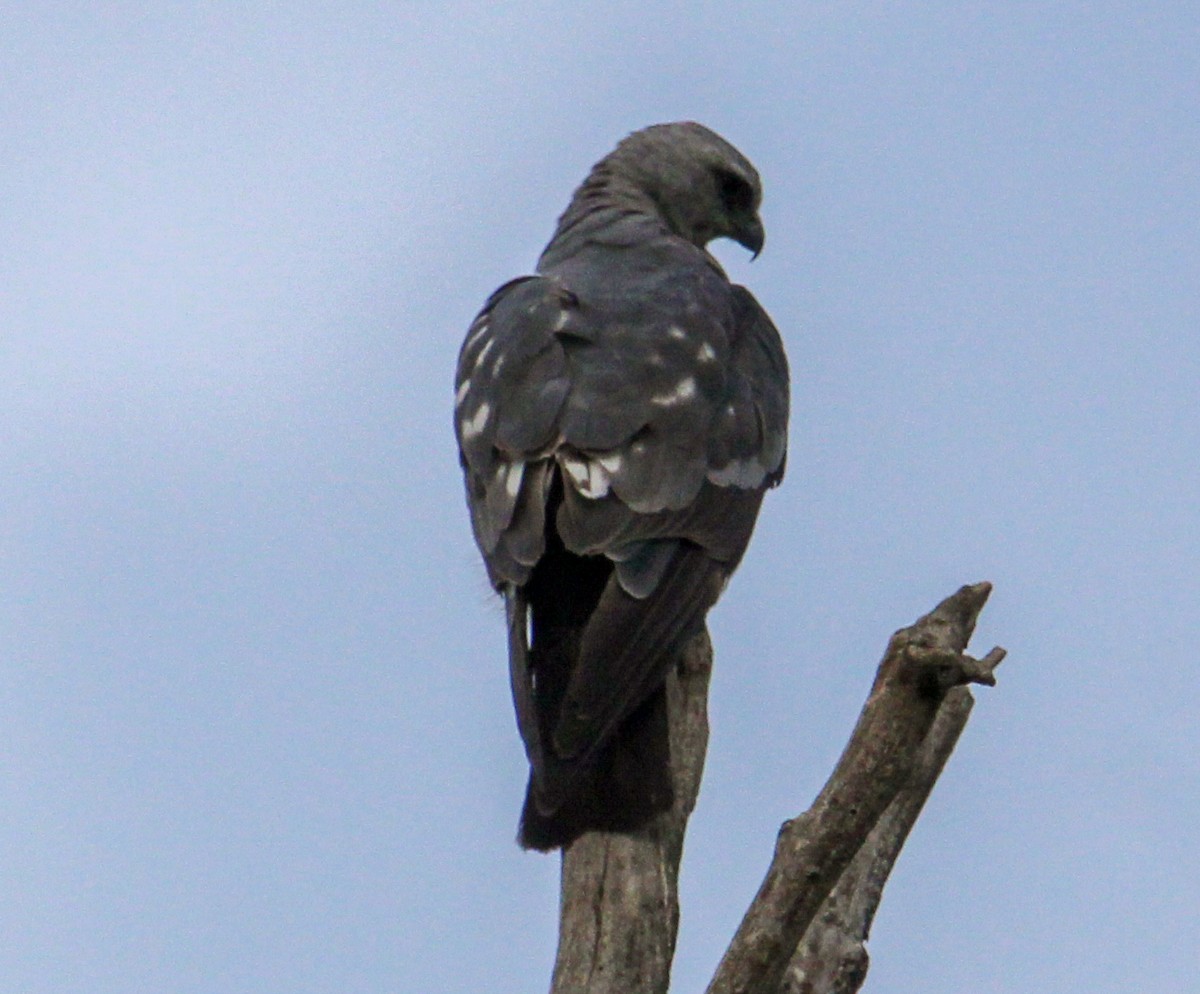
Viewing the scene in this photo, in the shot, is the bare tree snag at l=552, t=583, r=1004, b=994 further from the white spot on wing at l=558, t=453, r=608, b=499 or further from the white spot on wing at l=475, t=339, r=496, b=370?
the white spot on wing at l=475, t=339, r=496, b=370

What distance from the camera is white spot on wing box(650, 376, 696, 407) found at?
586cm

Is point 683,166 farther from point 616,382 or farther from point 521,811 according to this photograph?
point 521,811

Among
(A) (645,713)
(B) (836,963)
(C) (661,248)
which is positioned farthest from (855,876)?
(C) (661,248)

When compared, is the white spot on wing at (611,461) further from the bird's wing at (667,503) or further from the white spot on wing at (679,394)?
the white spot on wing at (679,394)

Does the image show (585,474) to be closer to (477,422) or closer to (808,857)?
(477,422)

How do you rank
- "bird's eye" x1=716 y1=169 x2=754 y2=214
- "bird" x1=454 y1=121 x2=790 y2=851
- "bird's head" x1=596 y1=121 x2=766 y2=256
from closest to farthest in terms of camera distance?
1. "bird" x1=454 y1=121 x2=790 y2=851
2. "bird's head" x1=596 y1=121 x2=766 y2=256
3. "bird's eye" x1=716 y1=169 x2=754 y2=214

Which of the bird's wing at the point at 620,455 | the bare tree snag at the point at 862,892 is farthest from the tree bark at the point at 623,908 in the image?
the bare tree snag at the point at 862,892

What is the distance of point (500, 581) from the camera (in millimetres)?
5395

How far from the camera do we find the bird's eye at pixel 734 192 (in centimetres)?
883

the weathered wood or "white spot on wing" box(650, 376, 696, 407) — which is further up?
"white spot on wing" box(650, 376, 696, 407)

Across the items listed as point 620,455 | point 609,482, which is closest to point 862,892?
point 609,482

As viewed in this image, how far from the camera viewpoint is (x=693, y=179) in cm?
875

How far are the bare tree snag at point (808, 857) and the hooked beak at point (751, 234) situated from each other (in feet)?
13.2

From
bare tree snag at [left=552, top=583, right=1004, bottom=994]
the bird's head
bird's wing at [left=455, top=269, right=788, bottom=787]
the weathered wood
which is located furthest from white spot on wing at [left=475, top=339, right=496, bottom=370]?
the weathered wood
